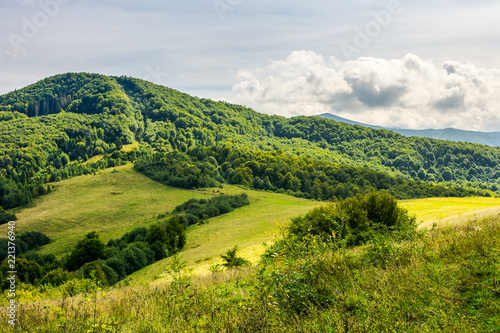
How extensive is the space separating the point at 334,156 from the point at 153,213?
127m

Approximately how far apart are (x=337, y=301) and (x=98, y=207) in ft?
257

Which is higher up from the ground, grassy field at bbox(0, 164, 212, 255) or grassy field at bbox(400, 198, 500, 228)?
grassy field at bbox(400, 198, 500, 228)

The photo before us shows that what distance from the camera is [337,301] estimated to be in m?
4.09

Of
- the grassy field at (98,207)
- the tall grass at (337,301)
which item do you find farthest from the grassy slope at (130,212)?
the tall grass at (337,301)

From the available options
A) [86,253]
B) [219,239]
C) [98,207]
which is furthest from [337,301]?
[98,207]

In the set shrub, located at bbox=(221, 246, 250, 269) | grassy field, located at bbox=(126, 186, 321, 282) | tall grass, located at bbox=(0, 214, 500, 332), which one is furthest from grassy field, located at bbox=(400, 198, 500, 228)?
grassy field, located at bbox=(126, 186, 321, 282)

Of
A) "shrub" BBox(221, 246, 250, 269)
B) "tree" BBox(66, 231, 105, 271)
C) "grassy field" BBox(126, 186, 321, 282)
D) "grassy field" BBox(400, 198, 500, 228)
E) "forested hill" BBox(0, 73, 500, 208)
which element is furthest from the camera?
"forested hill" BBox(0, 73, 500, 208)

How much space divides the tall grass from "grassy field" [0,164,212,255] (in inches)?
2034

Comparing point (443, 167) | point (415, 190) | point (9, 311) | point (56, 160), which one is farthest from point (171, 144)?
point (9, 311)

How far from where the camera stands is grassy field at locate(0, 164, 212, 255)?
57875 mm

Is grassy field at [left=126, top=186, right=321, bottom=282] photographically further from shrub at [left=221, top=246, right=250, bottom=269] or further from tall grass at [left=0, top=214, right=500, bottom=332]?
tall grass at [left=0, top=214, right=500, bottom=332]

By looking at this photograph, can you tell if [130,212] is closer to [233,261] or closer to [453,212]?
[233,261]

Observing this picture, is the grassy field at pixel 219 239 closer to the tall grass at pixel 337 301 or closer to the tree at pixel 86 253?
the tree at pixel 86 253

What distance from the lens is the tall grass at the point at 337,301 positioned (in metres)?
3.41
